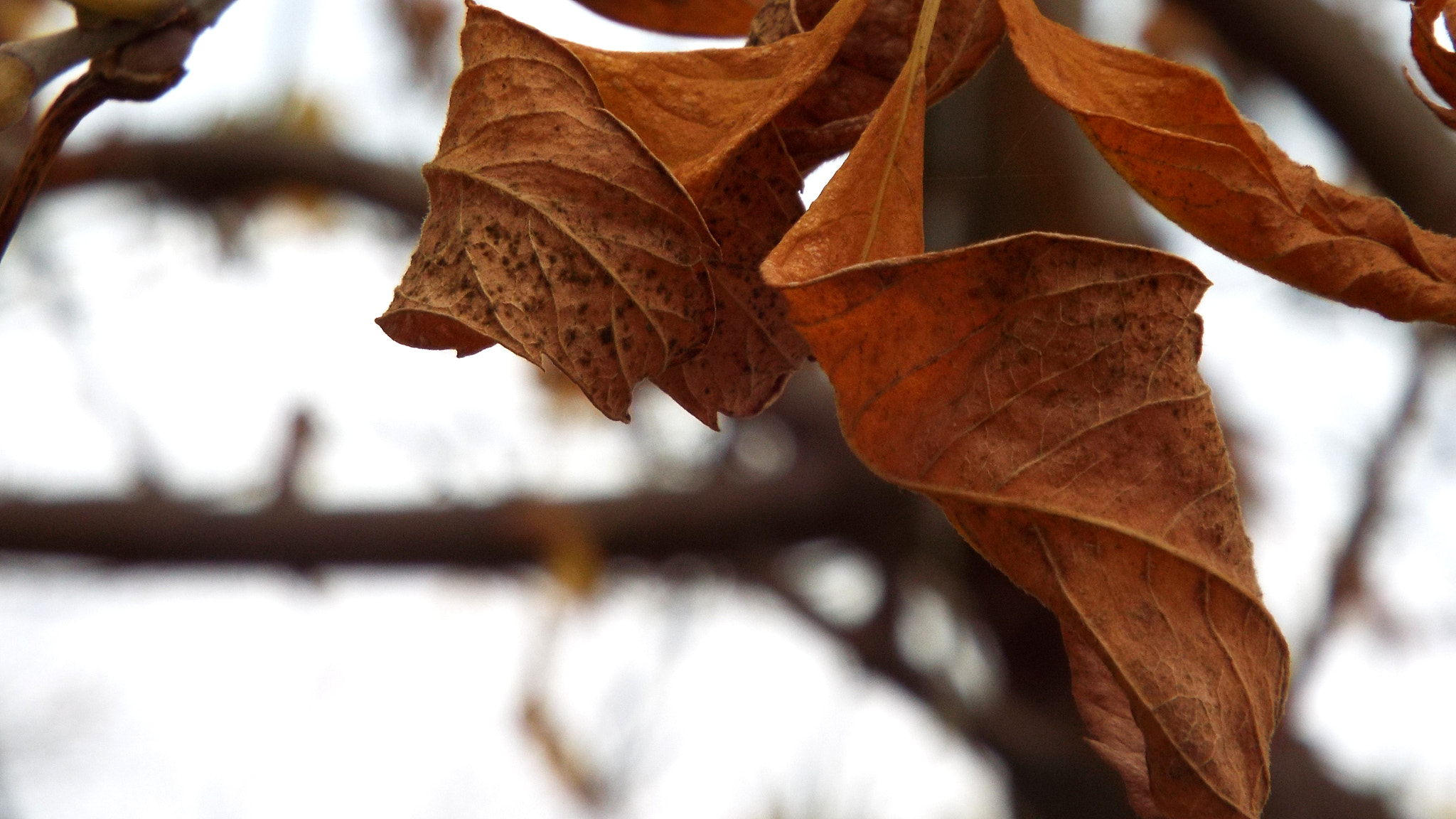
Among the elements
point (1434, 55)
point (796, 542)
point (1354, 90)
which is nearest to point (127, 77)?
point (1434, 55)

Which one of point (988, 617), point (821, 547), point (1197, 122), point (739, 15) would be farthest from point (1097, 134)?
point (821, 547)

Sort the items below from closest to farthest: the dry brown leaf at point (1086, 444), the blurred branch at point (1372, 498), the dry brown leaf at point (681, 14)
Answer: the dry brown leaf at point (1086, 444) < the dry brown leaf at point (681, 14) < the blurred branch at point (1372, 498)

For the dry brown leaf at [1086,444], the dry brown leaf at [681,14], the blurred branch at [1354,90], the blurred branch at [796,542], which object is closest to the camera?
the dry brown leaf at [1086,444]

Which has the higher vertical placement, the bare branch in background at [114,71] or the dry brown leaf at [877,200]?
the dry brown leaf at [877,200]

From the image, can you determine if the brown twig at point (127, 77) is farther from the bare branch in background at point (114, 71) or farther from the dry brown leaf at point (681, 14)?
the dry brown leaf at point (681, 14)

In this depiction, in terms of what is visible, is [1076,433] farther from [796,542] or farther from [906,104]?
[796,542]

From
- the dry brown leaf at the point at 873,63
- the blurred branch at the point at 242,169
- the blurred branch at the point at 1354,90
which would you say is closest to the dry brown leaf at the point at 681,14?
the dry brown leaf at the point at 873,63

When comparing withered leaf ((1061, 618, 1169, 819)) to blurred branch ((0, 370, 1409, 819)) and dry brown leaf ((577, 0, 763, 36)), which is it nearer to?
dry brown leaf ((577, 0, 763, 36))

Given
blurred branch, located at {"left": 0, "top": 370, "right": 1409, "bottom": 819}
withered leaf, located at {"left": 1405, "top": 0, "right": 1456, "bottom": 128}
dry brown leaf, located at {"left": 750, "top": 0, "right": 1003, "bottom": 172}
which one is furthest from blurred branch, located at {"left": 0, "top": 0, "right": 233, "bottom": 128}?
blurred branch, located at {"left": 0, "top": 370, "right": 1409, "bottom": 819}
